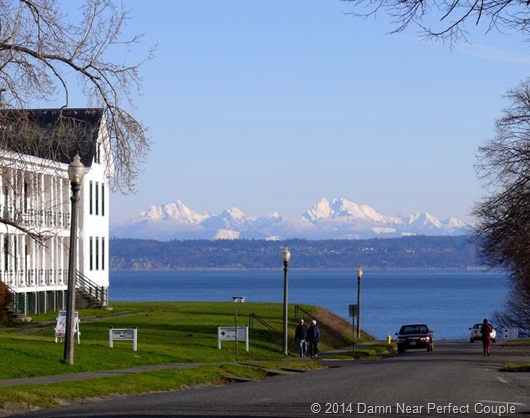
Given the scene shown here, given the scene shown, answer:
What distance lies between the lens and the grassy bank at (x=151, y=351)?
23.9 meters

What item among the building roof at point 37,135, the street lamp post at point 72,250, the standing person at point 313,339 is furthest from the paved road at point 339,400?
the standing person at point 313,339

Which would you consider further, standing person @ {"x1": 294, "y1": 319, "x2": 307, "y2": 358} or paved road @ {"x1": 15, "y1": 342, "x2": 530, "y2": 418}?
standing person @ {"x1": 294, "y1": 319, "x2": 307, "y2": 358}

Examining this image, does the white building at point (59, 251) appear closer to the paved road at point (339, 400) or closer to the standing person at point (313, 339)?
the standing person at point (313, 339)

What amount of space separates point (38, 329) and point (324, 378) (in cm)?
2238

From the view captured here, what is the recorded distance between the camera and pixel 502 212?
140ft

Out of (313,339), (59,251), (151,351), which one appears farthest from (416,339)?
(151,351)

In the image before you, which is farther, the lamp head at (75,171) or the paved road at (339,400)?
the lamp head at (75,171)

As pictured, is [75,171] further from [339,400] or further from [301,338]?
[301,338]

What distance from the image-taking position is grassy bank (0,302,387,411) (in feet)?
78.3

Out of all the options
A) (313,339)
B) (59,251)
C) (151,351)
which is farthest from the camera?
(59,251)

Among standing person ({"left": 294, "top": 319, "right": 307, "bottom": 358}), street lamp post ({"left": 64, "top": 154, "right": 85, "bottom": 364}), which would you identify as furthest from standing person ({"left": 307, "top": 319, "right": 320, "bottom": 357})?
street lamp post ({"left": 64, "top": 154, "right": 85, "bottom": 364})

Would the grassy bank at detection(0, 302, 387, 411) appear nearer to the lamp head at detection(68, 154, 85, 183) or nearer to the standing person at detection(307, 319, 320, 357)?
the standing person at detection(307, 319, 320, 357)

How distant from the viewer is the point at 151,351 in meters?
37.0

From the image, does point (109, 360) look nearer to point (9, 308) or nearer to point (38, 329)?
point (38, 329)
